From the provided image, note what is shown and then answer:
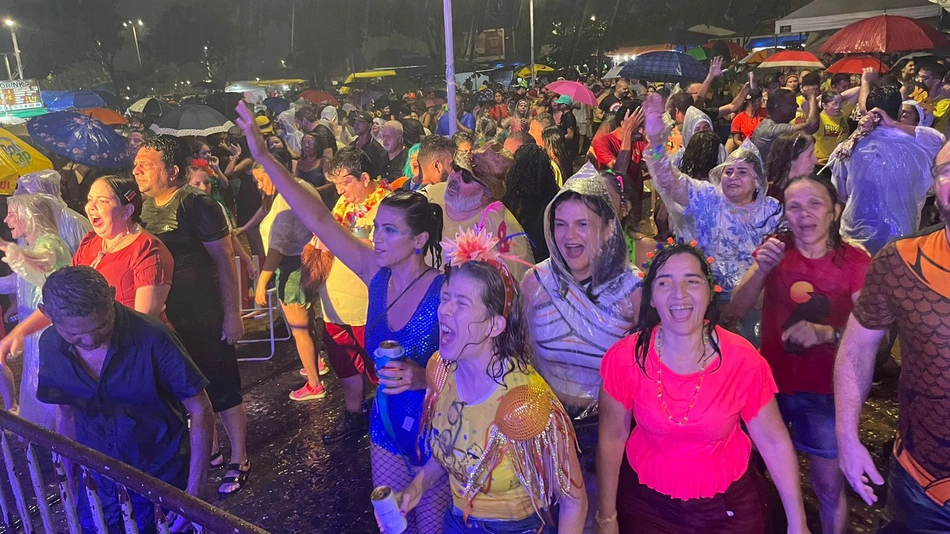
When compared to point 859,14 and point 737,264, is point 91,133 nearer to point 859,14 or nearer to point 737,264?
point 737,264

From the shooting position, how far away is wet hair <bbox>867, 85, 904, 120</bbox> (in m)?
4.78

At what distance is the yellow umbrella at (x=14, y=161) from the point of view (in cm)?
537

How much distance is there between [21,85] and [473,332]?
1603 inches

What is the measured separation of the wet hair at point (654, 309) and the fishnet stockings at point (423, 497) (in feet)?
2.96

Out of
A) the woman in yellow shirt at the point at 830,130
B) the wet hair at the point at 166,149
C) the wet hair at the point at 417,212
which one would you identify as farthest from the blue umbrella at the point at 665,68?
the wet hair at the point at 417,212

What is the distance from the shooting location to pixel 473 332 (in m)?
2.14

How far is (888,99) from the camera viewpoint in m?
4.78

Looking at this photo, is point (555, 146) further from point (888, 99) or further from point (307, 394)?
point (307, 394)

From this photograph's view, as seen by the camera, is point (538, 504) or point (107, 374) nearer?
point (538, 504)

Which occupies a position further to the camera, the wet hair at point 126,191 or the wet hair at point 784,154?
the wet hair at point 784,154

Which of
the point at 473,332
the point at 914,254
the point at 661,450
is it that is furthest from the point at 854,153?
the point at 473,332

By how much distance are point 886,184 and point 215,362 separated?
178 inches

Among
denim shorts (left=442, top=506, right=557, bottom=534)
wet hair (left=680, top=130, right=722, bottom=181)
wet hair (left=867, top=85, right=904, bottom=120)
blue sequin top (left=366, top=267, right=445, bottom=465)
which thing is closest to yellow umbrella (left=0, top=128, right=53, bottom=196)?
blue sequin top (left=366, top=267, right=445, bottom=465)

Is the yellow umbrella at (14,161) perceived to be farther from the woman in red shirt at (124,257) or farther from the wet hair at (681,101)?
the wet hair at (681,101)
